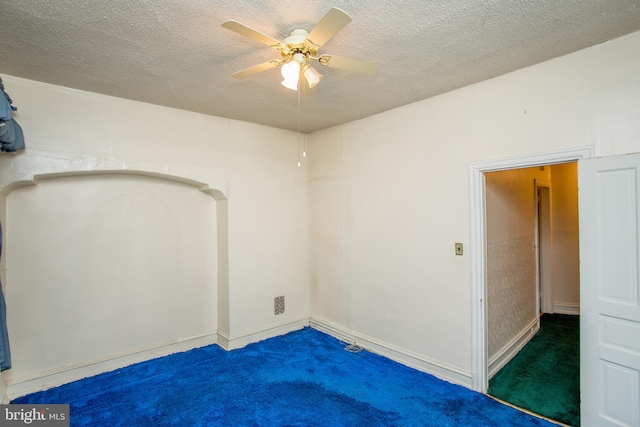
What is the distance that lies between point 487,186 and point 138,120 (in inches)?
134

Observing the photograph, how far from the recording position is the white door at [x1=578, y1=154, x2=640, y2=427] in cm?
196

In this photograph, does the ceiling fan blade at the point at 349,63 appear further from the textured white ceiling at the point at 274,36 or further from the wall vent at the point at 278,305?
the wall vent at the point at 278,305

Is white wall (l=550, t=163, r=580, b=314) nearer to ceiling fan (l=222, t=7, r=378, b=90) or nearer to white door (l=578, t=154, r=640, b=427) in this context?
white door (l=578, t=154, r=640, b=427)

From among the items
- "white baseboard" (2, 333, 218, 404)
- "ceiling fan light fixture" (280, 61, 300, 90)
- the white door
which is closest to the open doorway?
the white door

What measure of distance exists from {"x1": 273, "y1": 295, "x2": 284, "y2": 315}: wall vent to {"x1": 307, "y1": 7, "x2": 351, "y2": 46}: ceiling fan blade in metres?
3.13

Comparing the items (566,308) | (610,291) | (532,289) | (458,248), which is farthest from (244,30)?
(566,308)

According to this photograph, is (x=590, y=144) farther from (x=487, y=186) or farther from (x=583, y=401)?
(x=583, y=401)

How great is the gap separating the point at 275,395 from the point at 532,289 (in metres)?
3.36

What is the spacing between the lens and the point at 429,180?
307 cm

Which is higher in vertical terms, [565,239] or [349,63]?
[349,63]

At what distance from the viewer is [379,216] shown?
138 inches

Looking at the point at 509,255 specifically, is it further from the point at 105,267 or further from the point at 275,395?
the point at 105,267

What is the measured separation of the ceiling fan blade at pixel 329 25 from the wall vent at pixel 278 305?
123 inches

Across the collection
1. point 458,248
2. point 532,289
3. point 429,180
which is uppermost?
point 429,180
